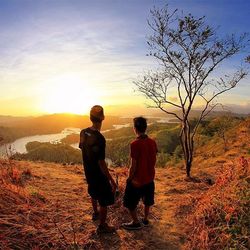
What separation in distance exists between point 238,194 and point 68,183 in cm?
534

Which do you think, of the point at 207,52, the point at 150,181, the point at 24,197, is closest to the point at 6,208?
the point at 24,197

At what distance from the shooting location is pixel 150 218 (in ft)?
23.6

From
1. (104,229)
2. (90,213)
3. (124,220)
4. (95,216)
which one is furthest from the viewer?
(90,213)

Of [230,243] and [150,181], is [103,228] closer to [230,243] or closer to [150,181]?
[150,181]

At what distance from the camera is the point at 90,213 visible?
712cm

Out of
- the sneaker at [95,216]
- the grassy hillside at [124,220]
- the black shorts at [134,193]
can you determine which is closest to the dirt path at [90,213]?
the grassy hillside at [124,220]

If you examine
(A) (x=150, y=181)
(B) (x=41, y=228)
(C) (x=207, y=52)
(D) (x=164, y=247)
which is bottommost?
(D) (x=164, y=247)

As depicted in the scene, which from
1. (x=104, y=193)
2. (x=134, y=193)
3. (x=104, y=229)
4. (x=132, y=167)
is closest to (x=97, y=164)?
(x=104, y=193)

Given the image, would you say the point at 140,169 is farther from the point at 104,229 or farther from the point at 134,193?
the point at 104,229

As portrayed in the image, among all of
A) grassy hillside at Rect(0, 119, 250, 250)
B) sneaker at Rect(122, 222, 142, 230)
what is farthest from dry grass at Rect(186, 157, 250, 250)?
sneaker at Rect(122, 222, 142, 230)

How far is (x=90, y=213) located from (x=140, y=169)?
5.93 ft

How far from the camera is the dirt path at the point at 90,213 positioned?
579 cm

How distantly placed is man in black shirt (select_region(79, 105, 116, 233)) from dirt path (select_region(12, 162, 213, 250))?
Result: 1.30ft

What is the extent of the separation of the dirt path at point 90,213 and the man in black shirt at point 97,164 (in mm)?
397
